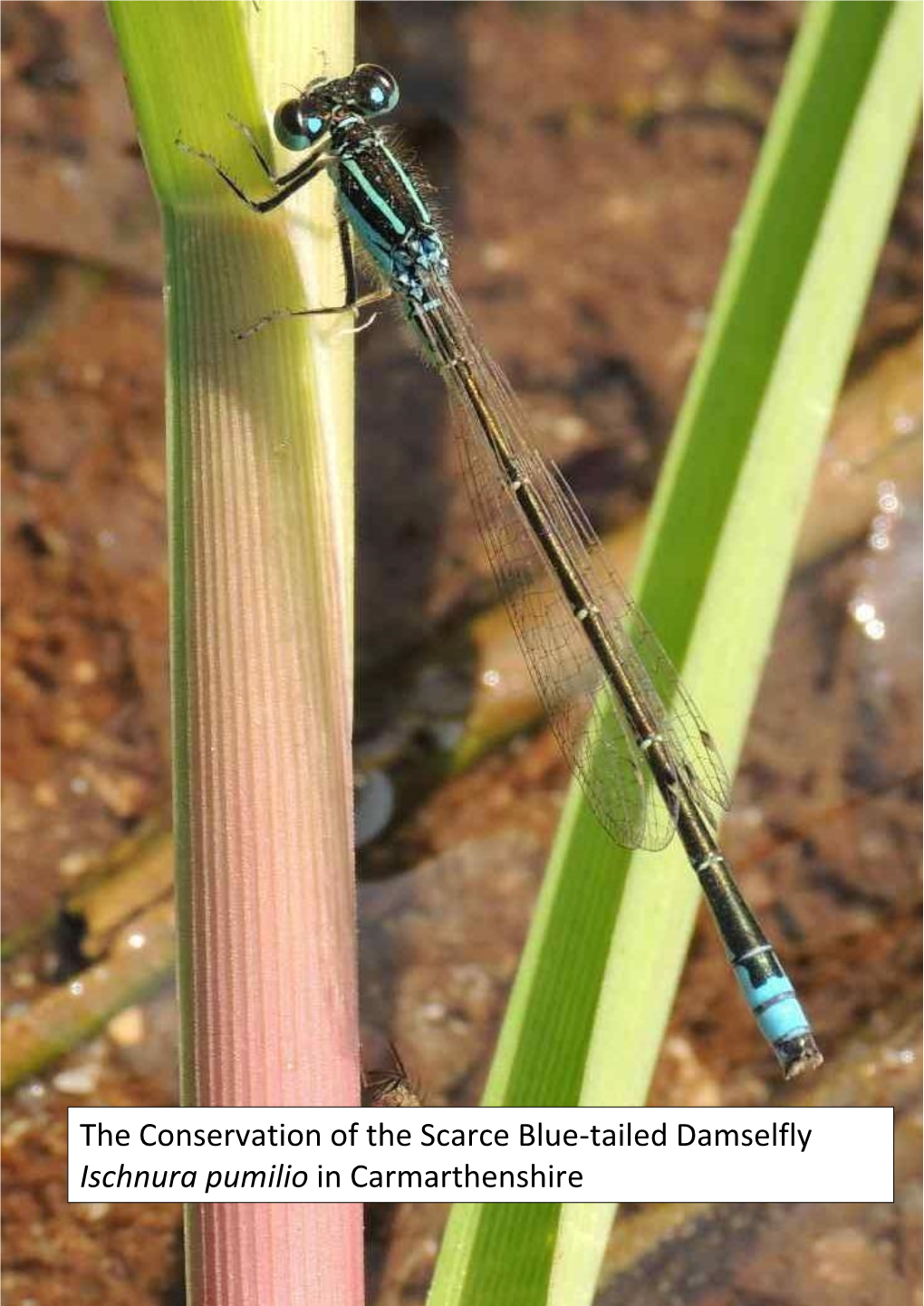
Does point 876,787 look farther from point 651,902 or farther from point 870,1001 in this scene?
point 651,902

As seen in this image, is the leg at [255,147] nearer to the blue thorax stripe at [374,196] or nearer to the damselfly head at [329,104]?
the damselfly head at [329,104]

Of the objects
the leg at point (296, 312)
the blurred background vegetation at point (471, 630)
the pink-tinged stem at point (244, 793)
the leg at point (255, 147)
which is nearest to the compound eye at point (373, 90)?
the leg at point (296, 312)

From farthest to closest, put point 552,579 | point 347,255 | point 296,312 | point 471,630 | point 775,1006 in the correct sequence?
point 471,630 → point 552,579 → point 775,1006 → point 347,255 → point 296,312

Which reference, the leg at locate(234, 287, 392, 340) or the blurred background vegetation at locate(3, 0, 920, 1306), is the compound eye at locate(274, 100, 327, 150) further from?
the blurred background vegetation at locate(3, 0, 920, 1306)

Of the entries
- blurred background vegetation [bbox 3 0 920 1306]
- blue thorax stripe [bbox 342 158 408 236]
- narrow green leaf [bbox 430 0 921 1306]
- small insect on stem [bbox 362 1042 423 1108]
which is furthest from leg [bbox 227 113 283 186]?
blurred background vegetation [bbox 3 0 920 1306]

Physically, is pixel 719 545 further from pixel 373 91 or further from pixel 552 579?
pixel 373 91
